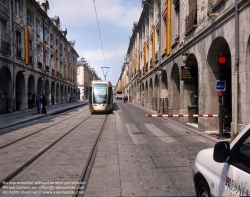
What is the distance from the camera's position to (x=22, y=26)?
23.7 meters

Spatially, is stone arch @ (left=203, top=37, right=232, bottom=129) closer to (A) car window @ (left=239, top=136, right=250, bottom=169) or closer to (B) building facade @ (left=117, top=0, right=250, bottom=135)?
(B) building facade @ (left=117, top=0, right=250, bottom=135)

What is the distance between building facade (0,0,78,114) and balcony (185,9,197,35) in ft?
46.4

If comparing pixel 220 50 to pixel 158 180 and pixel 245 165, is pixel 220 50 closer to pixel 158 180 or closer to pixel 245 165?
pixel 158 180

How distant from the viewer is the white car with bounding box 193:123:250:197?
2068 millimetres

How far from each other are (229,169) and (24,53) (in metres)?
25.0

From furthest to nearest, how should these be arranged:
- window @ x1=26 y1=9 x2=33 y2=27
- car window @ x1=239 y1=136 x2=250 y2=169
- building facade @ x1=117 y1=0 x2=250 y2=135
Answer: window @ x1=26 y1=9 x2=33 y2=27 < building facade @ x1=117 y1=0 x2=250 y2=135 < car window @ x1=239 y1=136 x2=250 y2=169

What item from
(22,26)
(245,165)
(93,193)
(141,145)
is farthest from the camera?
(22,26)

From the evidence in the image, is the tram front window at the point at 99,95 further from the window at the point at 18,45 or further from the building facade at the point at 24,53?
the window at the point at 18,45

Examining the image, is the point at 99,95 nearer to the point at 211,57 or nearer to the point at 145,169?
the point at 211,57

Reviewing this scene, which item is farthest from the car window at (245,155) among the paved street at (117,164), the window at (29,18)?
the window at (29,18)

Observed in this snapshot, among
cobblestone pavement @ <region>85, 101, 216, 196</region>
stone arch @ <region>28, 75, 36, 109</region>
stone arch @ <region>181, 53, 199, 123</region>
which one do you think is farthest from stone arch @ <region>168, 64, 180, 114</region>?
stone arch @ <region>28, 75, 36, 109</region>

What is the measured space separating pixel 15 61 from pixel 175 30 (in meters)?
14.2

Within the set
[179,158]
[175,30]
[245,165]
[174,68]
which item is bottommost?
[179,158]

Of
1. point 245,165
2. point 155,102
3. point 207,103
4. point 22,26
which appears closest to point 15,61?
point 22,26
